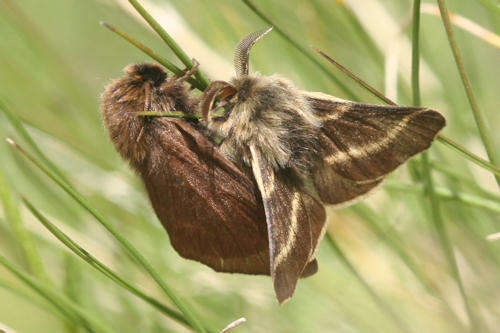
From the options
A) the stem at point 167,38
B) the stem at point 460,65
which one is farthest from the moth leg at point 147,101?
the stem at point 460,65

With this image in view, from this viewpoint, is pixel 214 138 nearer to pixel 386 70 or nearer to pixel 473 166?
pixel 386 70

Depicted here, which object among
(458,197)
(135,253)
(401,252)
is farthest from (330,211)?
(135,253)

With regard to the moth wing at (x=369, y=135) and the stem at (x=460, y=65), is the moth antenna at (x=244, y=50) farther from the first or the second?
the stem at (x=460, y=65)

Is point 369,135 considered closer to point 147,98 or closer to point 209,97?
point 209,97

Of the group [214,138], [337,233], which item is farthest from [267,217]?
[337,233]

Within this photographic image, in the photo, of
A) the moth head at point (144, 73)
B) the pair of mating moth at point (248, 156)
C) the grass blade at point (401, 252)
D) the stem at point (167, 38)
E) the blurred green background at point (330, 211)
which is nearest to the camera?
the stem at point (167, 38)

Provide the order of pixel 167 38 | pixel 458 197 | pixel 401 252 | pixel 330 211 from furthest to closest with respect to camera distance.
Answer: pixel 330 211 → pixel 401 252 → pixel 458 197 → pixel 167 38

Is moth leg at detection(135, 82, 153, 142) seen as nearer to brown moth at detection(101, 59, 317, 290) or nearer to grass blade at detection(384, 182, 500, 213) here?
brown moth at detection(101, 59, 317, 290)
